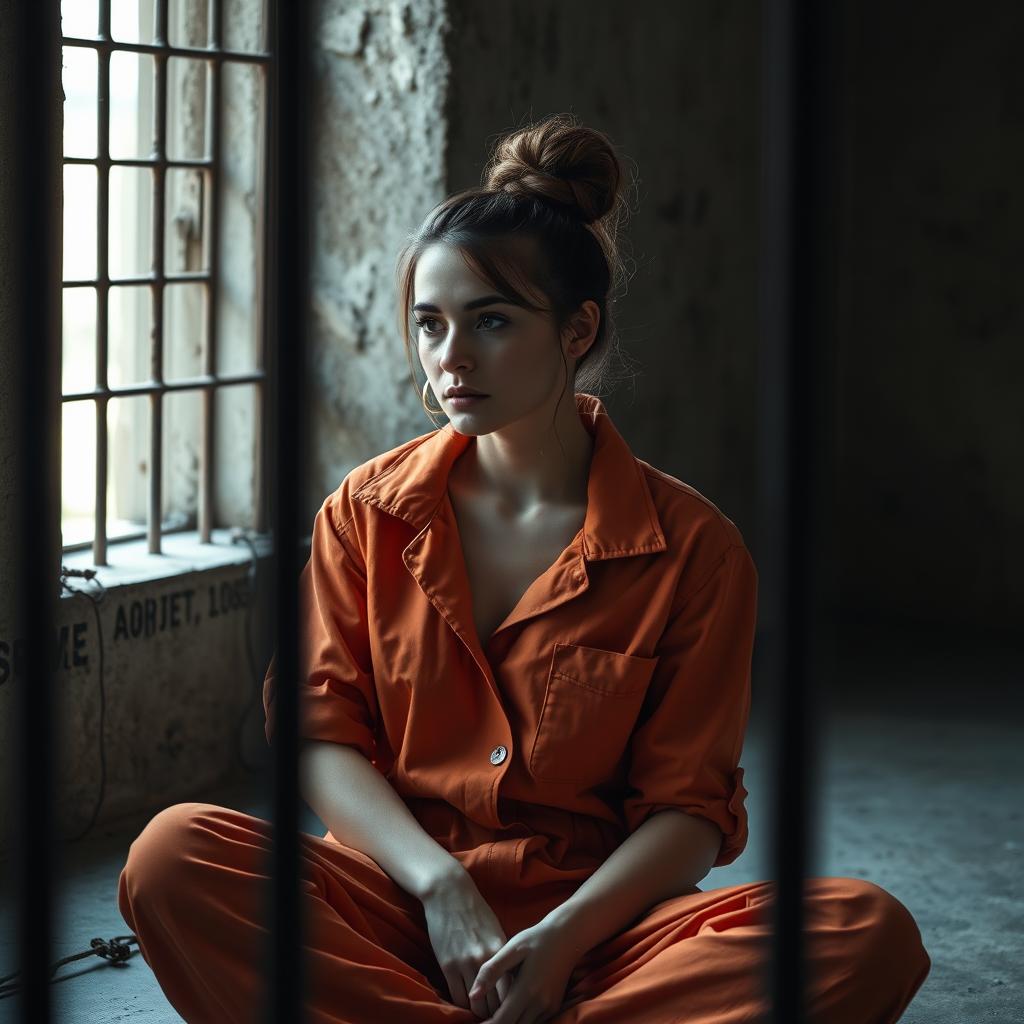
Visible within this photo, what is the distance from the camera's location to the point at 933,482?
4824 millimetres

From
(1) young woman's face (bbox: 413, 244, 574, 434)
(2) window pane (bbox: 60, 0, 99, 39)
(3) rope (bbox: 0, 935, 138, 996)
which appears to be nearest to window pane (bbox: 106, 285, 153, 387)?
(2) window pane (bbox: 60, 0, 99, 39)

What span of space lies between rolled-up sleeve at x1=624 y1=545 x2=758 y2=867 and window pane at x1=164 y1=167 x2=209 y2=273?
1869mm

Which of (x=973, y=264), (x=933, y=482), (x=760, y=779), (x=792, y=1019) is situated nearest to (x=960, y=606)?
(x=933, y=482)

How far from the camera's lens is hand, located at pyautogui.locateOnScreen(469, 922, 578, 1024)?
153 cm

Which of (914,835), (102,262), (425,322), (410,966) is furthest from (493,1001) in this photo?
(102,262)

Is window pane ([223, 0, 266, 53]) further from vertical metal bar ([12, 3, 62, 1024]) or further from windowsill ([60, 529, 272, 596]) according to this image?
vertical metal bar ([12, 3, 62, 1024])

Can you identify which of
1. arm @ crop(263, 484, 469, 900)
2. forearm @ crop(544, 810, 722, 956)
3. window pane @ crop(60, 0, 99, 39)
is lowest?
forearm @ crop(544, 810, 722, 956)

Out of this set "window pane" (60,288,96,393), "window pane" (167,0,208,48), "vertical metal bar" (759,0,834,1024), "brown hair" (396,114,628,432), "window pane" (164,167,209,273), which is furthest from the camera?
"window pane" (164,167,209,273)

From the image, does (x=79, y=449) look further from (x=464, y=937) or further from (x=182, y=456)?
(x=464, y=937)

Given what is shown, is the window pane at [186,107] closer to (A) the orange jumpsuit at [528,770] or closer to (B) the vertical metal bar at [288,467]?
(A) the orange jumpsuit at [528,770]

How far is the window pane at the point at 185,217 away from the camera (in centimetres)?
320

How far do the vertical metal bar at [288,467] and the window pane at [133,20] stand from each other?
2294mm

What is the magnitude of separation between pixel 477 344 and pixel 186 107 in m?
1.75

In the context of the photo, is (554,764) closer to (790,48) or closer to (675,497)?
(675,497)
